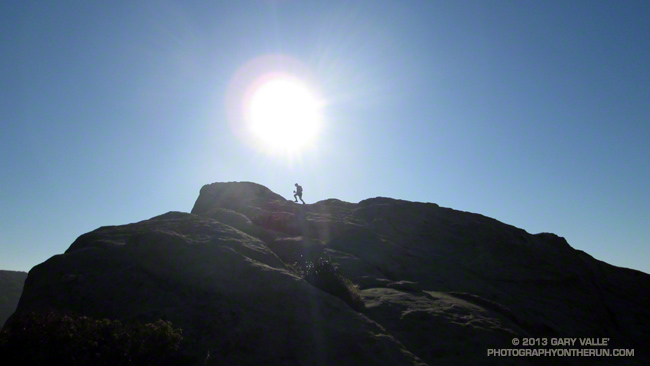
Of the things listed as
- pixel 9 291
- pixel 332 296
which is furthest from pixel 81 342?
pixel 9 291

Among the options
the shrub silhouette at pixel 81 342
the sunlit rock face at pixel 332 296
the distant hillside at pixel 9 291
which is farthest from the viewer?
the distant hillside at pixel 9 291

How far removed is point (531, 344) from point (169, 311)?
12352 millimetres

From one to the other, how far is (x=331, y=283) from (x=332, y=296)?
130cm

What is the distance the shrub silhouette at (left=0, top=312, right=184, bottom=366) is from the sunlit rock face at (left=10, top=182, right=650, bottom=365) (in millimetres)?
1392

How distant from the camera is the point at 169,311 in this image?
36.9 feet

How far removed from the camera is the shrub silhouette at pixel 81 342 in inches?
301

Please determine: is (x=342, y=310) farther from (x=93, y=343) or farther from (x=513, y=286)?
(x=513, y=286)

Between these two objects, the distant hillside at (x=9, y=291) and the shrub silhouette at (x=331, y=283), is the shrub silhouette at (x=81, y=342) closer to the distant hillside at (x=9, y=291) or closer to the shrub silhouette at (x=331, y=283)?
the shrub silhouette at (x=331, y=283)

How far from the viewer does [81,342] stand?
8.05 metres

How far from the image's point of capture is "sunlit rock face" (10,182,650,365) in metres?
11.3

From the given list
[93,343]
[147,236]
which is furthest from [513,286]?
[93,343]

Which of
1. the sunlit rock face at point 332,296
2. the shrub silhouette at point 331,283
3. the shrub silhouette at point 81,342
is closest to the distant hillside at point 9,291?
the sunlit rock face at point 332,296

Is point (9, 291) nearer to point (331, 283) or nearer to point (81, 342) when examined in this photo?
point (331, 283)

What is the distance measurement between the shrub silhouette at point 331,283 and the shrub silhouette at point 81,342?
22.4 ft
